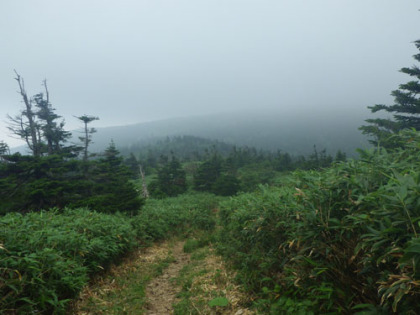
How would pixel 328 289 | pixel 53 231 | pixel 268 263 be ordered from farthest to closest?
pixel 53 231, pixel 268 263, pixel 328 289

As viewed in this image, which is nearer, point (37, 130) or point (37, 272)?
point (37, 272)

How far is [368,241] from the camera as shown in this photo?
7.32 feet

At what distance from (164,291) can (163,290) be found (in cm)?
7

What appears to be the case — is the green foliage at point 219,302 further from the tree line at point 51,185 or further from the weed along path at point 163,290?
the tree line at point 51,185

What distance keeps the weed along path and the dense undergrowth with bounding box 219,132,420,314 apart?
756 mm

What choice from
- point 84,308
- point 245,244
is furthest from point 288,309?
point 84,308

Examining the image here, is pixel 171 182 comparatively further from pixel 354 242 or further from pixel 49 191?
pixel 354 242

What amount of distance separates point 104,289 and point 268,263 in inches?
152

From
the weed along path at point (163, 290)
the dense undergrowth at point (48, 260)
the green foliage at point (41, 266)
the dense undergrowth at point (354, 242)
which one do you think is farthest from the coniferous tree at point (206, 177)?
the dense undergrowth at point (354, 242)

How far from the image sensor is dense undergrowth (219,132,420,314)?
76.4 inches

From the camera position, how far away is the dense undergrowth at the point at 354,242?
6.37 ft

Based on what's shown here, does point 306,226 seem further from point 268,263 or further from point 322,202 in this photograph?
point 268,263

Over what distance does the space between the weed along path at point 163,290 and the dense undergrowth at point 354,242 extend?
0.76 meters

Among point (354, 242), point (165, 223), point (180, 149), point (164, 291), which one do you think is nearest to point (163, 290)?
point (164, 291)
